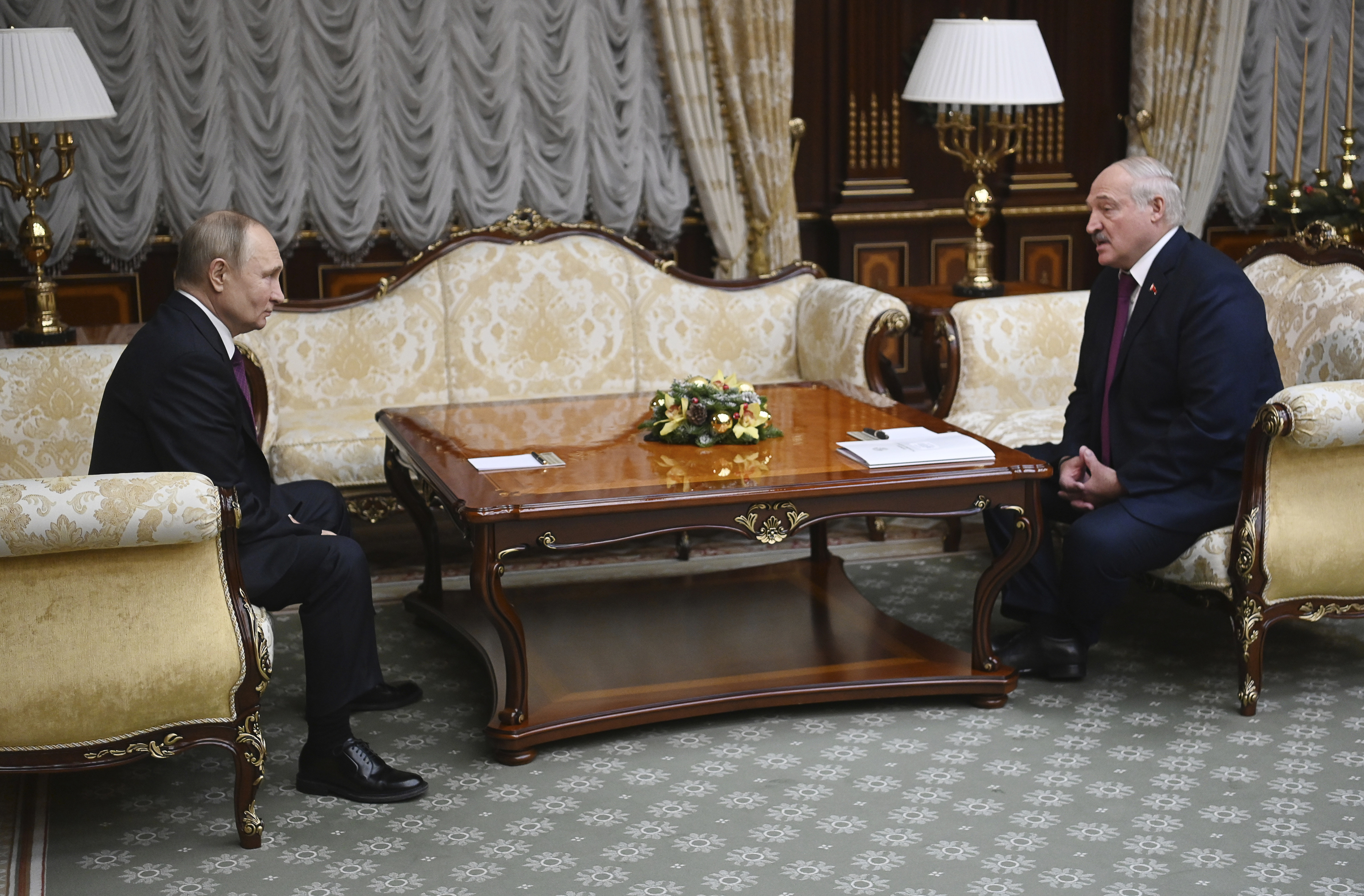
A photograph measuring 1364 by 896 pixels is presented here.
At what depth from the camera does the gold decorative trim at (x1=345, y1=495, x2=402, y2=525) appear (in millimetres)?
4645

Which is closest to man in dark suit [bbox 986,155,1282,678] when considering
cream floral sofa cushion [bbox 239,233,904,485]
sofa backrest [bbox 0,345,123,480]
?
cream floral sofa cushion [bbox 239,233,904,485]

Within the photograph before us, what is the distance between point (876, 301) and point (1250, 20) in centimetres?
326

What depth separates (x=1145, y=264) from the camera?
12.5 feet

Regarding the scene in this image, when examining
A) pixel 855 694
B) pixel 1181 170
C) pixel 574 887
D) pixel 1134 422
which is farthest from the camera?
pixel 1181 170


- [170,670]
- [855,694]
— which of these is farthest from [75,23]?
[855,694]

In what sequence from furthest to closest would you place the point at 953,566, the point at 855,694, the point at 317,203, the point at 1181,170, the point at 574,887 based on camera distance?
the point at 1181,170 → the point at 317,203 → the point at 953,566 → the point at 855,694 → the point at 574,887

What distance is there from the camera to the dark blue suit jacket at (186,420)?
118 inches

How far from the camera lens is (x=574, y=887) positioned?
2.71 m

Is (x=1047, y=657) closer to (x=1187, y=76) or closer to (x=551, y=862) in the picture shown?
(x=551, y=862)

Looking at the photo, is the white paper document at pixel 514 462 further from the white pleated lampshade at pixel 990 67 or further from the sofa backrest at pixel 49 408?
the white pleated lampshade at pixel 990 67

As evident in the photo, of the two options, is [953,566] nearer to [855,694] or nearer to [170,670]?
[855,694]

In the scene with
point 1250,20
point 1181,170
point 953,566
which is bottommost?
point 953,566

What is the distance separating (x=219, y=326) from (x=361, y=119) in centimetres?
282

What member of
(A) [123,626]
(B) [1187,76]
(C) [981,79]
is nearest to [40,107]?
(A) [123,626]
